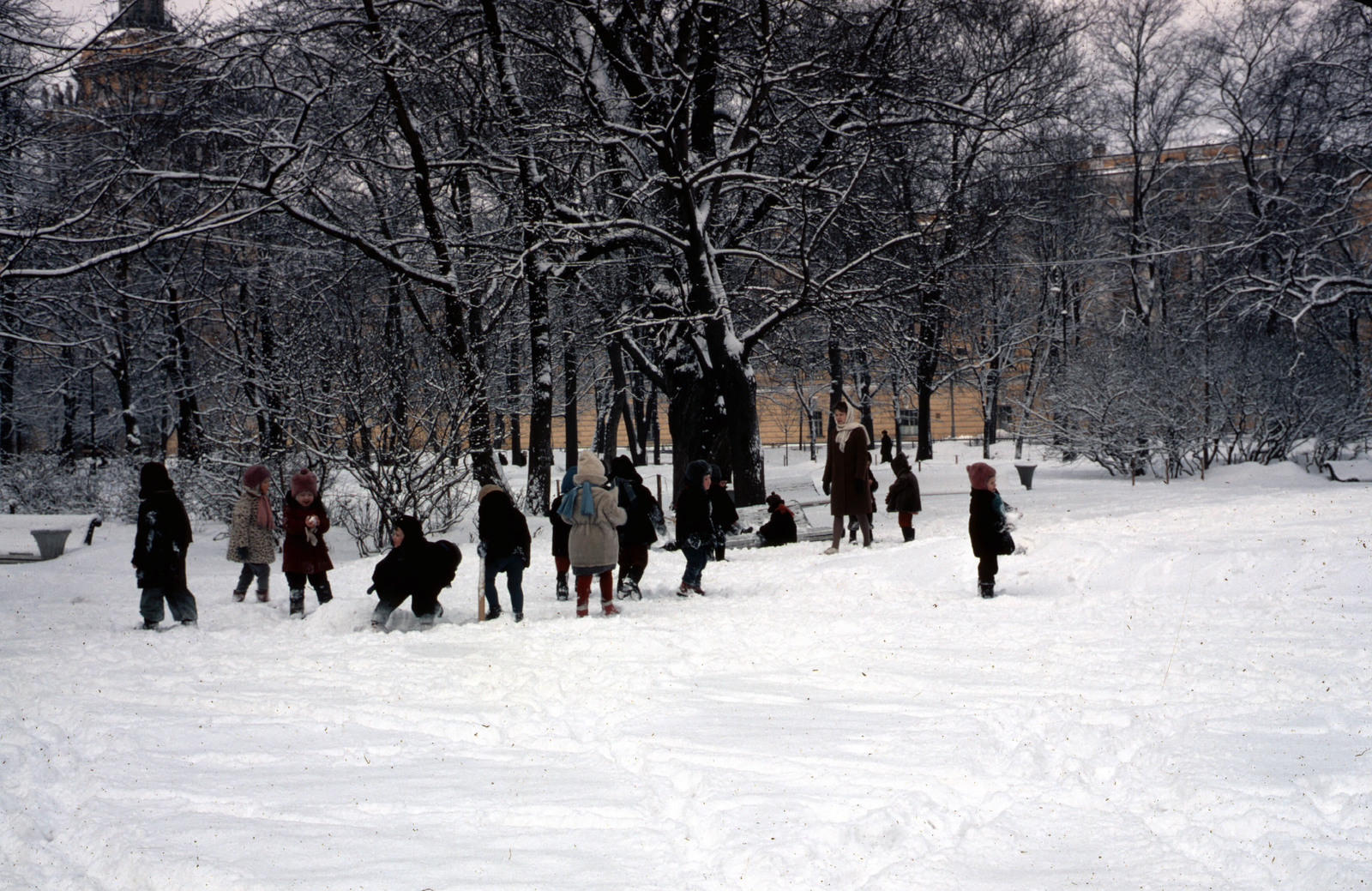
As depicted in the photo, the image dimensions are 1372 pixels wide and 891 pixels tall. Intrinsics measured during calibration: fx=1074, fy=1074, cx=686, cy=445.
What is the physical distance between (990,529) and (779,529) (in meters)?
6.04

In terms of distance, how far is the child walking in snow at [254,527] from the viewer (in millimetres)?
11367

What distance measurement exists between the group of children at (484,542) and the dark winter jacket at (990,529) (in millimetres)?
11

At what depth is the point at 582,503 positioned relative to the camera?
34.2ft

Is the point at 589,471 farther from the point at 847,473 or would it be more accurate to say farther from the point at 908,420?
the point at 908,420

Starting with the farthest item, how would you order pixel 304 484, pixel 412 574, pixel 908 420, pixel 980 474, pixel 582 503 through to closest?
pixel 908 420 → pixel 304 484 → pixel 582 503 → pixel 980 474 → pixel 412 574

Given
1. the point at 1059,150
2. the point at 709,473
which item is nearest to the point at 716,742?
the point at 709,473

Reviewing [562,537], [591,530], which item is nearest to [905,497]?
[562,537]

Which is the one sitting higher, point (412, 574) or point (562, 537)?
point (562, 537)

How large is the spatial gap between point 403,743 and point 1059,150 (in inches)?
770

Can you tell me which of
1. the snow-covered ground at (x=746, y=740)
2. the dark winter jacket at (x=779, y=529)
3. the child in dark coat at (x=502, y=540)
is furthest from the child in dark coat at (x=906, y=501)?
the child in dark coat at (x=502, y=540)

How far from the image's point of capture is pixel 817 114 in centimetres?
1705

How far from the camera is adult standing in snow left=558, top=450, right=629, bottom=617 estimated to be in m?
10.4

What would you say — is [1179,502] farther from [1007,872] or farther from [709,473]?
[1007,872]

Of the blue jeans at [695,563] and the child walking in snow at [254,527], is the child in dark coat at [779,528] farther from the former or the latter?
the child walking in snow at [254,527]
